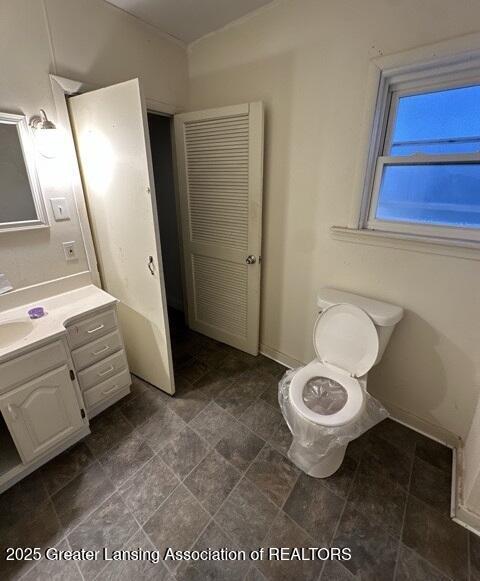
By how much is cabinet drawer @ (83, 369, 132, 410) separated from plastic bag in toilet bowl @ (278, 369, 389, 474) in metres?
1.06

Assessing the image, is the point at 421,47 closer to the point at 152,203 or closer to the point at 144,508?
the point at 152,203

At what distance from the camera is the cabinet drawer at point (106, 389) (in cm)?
168

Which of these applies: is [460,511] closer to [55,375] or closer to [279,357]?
[279,357]

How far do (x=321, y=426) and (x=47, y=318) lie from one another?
149 cm

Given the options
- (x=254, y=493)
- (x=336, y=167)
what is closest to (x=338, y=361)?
(x=254, y=493)

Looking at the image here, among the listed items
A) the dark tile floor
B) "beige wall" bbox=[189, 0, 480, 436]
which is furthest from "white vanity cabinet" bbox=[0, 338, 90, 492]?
"beige wall" bbox=[189, 0, 480, 436]

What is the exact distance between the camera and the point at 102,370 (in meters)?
1.71

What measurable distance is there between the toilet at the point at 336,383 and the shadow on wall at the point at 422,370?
0.17m

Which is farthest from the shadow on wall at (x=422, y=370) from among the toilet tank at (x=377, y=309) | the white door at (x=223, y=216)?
the white door at (x=223, y=216)

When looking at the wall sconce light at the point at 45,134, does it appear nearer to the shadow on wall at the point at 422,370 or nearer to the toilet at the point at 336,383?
the toilet at the point at 336,383

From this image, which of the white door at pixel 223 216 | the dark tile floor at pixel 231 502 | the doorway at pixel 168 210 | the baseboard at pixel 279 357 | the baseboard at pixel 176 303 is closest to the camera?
the dark tile floor at pixel 231 502

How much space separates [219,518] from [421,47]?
2.28 meters

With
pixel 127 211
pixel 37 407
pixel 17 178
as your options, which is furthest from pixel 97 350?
pixel 17 178

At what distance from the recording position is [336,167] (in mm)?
1571
